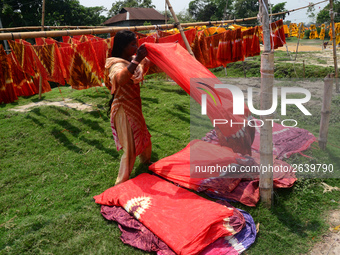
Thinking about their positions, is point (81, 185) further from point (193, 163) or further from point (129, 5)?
point (129, 5)

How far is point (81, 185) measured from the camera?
381 cm

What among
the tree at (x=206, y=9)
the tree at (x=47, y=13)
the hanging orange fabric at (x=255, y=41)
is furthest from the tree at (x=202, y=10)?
the hanging orange fabric at (x=255, y=41)

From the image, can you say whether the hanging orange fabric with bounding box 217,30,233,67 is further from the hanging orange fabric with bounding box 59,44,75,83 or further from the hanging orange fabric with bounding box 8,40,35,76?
the hanging orange fabric with bounding box 8,40,35,76

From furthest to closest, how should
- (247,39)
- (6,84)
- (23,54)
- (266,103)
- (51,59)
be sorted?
1. (6,84)
2. (247,39)
3. (23,54)
4. (51,59)
5. (266,103)

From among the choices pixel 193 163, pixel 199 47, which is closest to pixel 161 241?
pixel 193 163

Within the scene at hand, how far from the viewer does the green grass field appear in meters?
2.65

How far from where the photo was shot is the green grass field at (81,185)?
8.70 ft

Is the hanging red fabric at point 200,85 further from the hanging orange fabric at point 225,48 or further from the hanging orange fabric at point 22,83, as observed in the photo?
the hanging orange fabric at point 22,83

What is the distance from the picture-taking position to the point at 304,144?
174 inches

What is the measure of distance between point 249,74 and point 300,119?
717 centimetres

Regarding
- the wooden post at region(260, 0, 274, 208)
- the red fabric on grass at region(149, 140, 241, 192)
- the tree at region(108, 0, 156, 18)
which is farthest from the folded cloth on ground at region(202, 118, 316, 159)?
the tree at region(108, 0, 156, 18)

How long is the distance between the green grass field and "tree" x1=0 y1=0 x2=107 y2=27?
47.6 ft

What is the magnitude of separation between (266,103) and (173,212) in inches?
61.0

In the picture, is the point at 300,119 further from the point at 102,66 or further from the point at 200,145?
the point at 102,66
